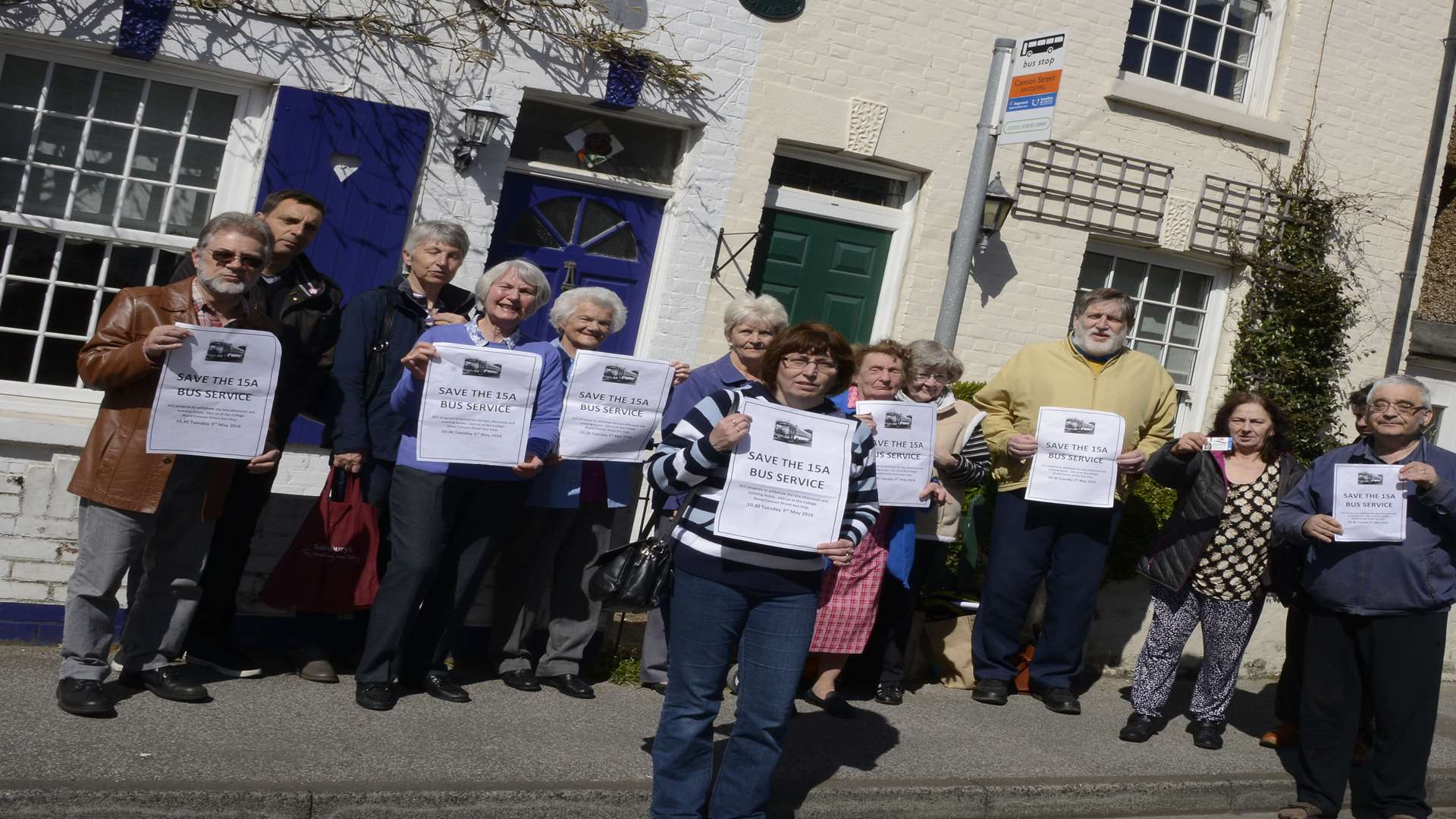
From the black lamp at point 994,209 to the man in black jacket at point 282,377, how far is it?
5.16m

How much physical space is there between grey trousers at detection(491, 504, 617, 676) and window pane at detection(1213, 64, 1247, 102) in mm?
7026

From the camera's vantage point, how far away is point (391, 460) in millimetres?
5910

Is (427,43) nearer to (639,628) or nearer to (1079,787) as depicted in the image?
(639,628)

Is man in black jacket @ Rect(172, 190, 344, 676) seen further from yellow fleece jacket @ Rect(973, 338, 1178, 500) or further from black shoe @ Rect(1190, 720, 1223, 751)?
black shoe @ Rect(1190, 720, 1223, 751)

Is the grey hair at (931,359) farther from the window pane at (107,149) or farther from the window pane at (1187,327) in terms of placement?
the window pane at (1187,327)

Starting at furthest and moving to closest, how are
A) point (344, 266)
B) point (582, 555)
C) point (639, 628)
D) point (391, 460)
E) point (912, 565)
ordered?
point (344, 266)
point (639, 628)
point (912, 565)
point (582, 555)
point (391, 460)

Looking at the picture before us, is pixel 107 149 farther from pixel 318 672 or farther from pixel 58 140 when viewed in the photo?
pixel 318 672

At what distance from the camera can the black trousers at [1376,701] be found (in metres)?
6.03

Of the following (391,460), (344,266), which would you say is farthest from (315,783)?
(344,266)

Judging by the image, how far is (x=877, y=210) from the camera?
10.0 metres

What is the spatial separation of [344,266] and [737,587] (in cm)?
442

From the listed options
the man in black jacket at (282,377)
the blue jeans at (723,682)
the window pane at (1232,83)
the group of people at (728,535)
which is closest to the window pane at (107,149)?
the man in black jacket at (282,377)

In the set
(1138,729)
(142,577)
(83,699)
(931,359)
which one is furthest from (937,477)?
(83,699)

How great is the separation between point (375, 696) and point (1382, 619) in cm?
426
